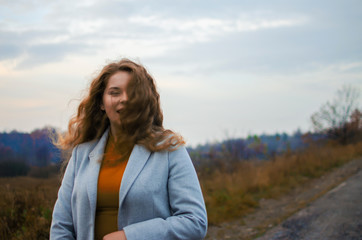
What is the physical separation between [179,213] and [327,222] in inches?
189

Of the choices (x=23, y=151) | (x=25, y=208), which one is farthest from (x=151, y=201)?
(x=23, y=151)

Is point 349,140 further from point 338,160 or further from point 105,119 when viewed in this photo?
point 105,119

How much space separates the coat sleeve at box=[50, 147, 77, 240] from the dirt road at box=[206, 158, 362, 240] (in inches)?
161

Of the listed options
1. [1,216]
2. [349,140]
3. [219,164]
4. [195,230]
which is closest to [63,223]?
[195,230]

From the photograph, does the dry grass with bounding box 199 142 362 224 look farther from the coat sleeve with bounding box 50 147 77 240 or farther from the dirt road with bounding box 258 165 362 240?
the coat sleeve with bounding box 50 147 77 240

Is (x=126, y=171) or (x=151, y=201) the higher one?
(x=126, y=171)

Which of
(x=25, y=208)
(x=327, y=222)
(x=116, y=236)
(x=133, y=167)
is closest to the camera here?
(x=116, y=236)

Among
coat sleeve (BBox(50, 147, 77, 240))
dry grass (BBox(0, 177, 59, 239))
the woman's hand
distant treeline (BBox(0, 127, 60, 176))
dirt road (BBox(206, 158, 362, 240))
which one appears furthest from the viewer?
distant treeline (BBox(0, 127, 60, 176))

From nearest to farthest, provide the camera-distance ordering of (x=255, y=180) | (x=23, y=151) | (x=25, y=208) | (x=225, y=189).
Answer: (x=25, y=208) → (x=23, y=151) → (x=225, y=189) → (x=255, y=180)

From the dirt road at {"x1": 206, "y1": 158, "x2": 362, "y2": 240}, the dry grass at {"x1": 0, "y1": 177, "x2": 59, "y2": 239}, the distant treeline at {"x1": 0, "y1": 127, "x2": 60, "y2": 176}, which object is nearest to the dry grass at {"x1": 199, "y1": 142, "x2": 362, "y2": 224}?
the dirt road at {"x1": 206, "y1": 158, "x2": 362, "y2": 240}

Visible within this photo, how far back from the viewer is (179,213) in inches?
66.6

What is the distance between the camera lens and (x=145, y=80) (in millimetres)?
1890

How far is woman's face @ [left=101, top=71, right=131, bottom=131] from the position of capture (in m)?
1.86

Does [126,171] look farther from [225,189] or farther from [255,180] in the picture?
[255,180]
